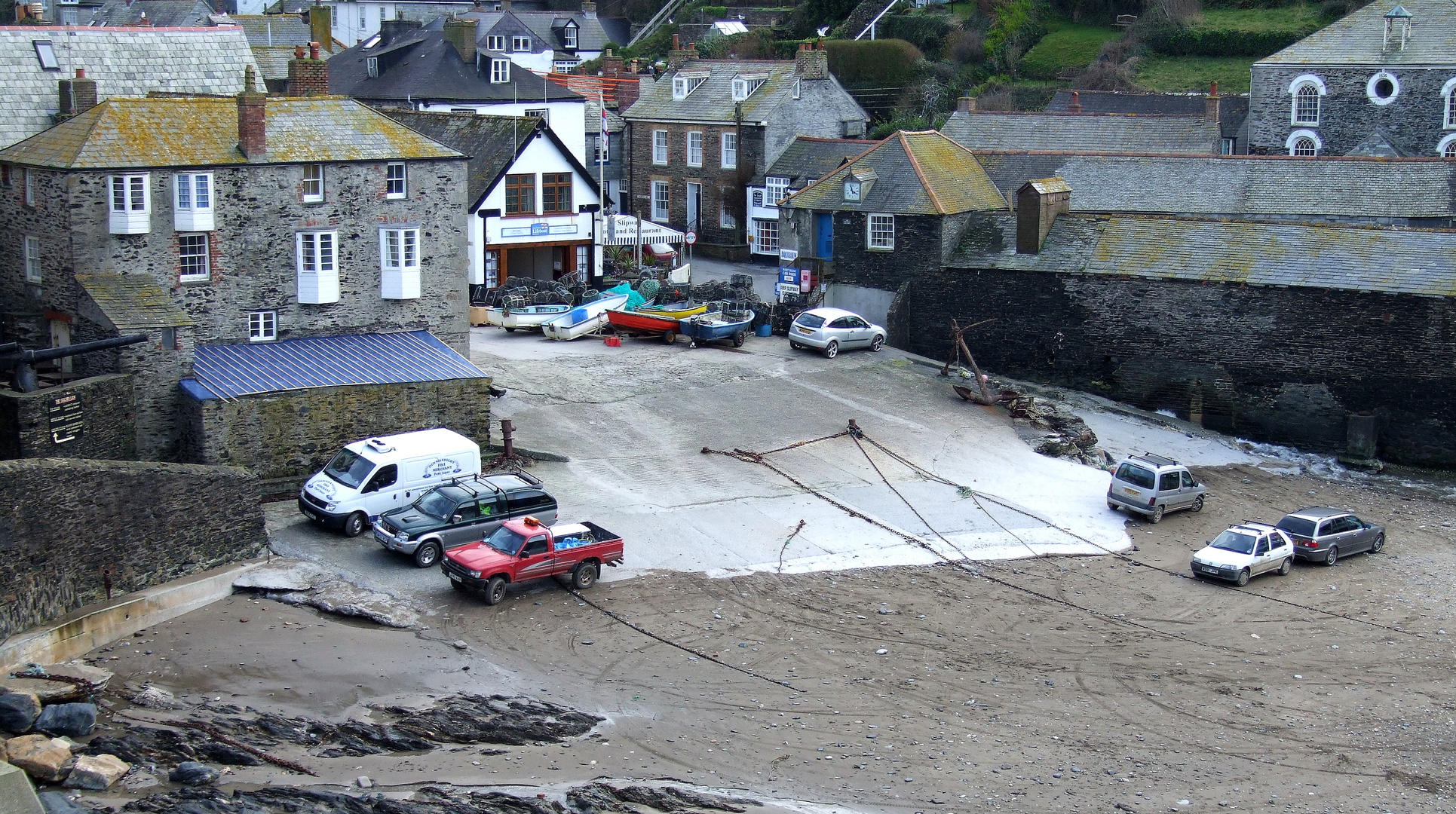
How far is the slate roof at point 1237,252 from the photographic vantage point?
121 ft

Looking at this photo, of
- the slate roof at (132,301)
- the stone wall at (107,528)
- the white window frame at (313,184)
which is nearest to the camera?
the stone wall at (107,528)

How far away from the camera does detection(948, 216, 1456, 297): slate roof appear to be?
3684 centimetres

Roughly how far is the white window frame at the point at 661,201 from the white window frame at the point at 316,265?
3070cm

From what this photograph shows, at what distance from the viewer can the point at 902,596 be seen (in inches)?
1034

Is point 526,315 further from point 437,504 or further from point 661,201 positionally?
point 661,201

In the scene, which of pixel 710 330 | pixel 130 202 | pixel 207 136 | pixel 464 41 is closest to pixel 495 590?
pixel 130 202

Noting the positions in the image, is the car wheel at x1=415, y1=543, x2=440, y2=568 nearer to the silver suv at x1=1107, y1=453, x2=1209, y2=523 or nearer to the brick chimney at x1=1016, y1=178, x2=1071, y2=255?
the silver suv at x1=1107, y1=453, x2=1209, y2=523

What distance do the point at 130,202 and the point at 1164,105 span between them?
46439 mm

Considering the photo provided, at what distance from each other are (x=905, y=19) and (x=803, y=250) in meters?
39.2

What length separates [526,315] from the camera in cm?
4306

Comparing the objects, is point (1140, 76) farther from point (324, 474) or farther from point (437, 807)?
point (437, 807)

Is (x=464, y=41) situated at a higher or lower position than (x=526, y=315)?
higher

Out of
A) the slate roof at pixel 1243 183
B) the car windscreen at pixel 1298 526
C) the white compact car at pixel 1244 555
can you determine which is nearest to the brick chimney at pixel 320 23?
the slate roof at pixel 1243 183

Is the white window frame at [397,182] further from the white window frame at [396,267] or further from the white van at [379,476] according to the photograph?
the white van at [379,476]
